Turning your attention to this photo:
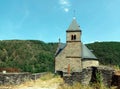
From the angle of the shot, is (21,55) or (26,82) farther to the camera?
(21,55)

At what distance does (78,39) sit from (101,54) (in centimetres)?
5223

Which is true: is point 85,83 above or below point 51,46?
below

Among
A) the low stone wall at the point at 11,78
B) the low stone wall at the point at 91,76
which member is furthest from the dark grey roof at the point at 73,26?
the low stone wall at the point at 91,76

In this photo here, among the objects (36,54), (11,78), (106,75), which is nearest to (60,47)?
(11,78)

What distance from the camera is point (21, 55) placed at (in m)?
142

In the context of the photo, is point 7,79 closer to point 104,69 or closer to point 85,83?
point 85,83

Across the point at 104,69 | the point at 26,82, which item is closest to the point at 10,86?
the point at 26,82

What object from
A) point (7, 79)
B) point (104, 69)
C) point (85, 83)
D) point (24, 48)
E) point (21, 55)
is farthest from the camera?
point (24, 48)

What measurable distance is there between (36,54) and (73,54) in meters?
97.8

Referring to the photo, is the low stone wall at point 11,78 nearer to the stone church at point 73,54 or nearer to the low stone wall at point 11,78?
the low stone wall at point 11,78

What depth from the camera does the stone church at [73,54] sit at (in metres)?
45.2

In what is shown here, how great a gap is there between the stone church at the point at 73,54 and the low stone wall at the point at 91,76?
2667 centimetres

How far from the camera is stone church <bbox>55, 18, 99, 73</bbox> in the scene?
1781 inches

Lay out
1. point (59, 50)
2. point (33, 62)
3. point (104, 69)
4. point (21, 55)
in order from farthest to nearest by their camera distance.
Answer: point (21, 55) → point (33, 62) → point (59, 50) → point (104, 69)
